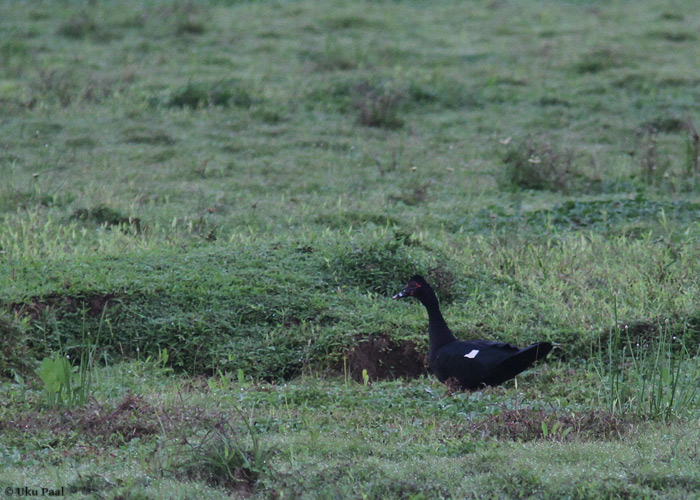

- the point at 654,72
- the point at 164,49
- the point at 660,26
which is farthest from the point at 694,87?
the point at 164,49

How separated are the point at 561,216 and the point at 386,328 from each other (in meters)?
3.29

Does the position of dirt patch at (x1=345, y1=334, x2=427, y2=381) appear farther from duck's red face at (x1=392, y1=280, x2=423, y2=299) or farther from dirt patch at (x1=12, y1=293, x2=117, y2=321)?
dirt patch at (x1=12, y1=293, x2=117, y2=321)

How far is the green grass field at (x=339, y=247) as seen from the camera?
4582 mm

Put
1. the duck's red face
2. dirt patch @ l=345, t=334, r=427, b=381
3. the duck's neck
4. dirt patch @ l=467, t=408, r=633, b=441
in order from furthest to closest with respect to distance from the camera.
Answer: dirt patch @ l=345, t=334, r=427, b=381 < the duck's red face < the duck's neck < dirt patch @ l=467, t=408, r=633, b=441

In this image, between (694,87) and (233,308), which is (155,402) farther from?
(694,87)

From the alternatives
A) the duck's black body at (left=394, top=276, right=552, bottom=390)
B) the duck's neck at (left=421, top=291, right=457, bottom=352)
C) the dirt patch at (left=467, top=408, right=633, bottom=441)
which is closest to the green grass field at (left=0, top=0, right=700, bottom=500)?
the dirt patch at (left=467, top=408, right=633, bottom=441)

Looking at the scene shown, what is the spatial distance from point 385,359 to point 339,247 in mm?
1299

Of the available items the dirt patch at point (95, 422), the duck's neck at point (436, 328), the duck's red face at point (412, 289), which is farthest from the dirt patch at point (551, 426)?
the dirt patch at point (95, 422)

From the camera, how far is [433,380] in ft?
21.1

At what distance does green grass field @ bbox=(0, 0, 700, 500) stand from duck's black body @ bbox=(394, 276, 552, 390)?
0.20 m

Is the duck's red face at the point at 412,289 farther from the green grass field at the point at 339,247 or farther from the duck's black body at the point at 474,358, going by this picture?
the green grass field at the point at 339,247

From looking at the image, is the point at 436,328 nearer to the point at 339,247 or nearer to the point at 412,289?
the point at 412,289

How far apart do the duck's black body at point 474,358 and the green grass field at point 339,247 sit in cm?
20

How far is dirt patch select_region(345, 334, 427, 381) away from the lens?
22.0 ft
